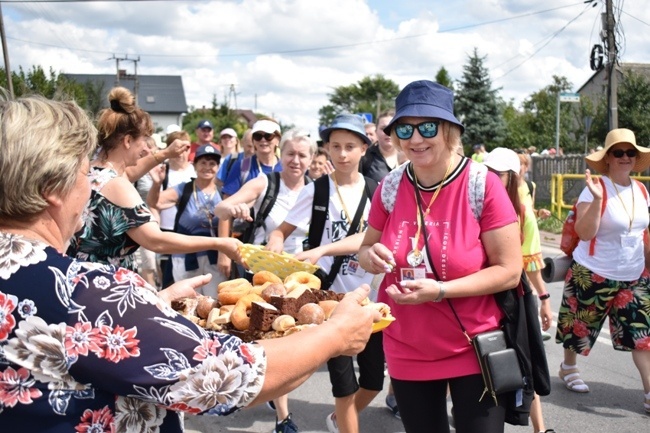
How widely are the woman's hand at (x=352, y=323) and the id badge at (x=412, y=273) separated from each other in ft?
2.76

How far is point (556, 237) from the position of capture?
16.0 metres

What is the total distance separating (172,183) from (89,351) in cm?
693

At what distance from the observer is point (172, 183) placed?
329 inches

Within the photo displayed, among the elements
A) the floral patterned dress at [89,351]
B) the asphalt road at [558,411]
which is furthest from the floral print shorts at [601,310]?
the floral patterned dress at [89,351]

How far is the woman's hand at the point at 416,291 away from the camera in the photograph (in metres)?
2.95

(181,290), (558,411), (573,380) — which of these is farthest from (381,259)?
(573,380)

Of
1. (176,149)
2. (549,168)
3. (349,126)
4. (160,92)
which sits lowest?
(549,168)

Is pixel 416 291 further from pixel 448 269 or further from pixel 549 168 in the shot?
pixel 549 168

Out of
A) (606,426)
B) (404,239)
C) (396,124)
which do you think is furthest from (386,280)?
(606,426)

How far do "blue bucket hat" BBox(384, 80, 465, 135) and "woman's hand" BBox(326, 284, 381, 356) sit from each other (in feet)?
3.75

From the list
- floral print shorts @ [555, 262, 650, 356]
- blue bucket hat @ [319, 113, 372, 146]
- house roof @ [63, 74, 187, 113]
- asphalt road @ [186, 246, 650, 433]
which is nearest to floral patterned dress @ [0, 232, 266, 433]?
blue bucket hat @ [319, 113, 372, 146]

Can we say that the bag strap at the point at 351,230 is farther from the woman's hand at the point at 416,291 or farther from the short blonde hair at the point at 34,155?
the short blonde hair at the point at 34,155

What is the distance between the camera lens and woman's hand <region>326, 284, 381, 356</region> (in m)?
2.13

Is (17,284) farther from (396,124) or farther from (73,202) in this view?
(396,124)
